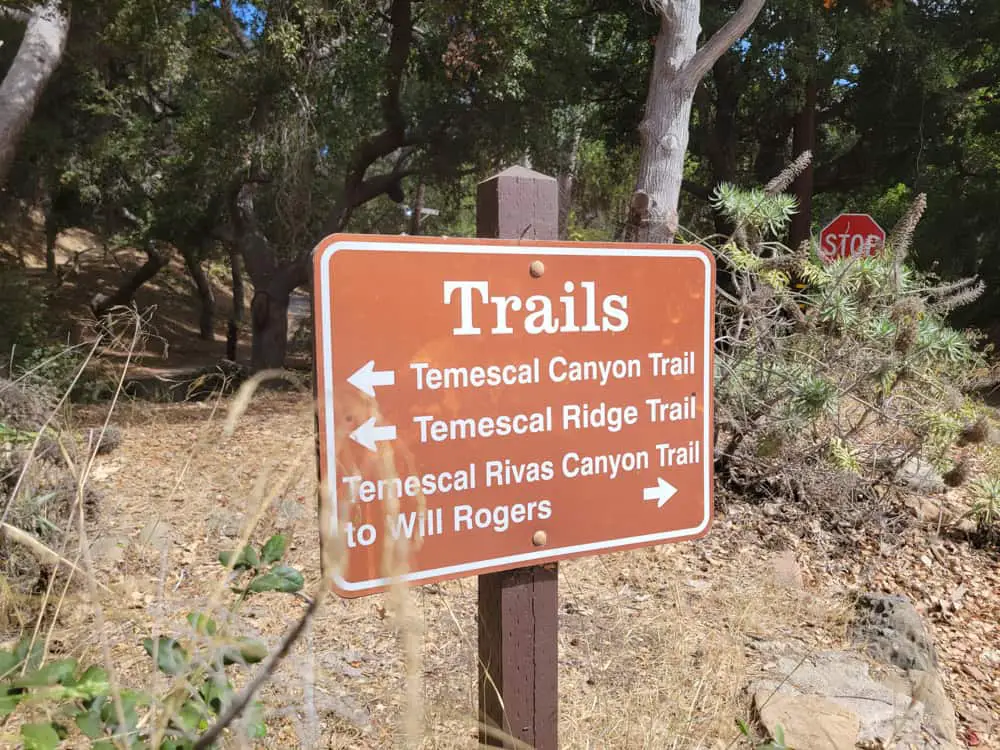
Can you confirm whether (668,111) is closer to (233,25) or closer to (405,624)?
(405,624)

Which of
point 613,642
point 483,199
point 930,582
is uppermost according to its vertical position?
point 483,199

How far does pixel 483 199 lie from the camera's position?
5.49 feet

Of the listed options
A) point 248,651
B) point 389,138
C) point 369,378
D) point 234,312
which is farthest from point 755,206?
point 234,312

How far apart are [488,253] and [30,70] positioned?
9.57 meters

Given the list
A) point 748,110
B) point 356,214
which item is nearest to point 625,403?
point 748,110

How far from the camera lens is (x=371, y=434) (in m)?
1.43

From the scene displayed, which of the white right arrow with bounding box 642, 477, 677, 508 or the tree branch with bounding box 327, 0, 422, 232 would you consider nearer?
the white right arrow with bounding box 642, 477, 677, 508

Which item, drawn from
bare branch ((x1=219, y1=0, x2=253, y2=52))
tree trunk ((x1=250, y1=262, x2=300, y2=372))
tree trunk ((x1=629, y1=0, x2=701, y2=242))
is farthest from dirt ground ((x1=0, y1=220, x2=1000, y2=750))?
tree trunk ((x1=250, y1=262, x2=300, y2=372))

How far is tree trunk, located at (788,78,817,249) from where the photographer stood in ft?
40.7

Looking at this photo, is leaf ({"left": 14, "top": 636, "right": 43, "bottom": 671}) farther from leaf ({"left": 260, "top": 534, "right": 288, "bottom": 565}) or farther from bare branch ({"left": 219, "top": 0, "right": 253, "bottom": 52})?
bare branch ({"left": 219, "top": 0, "right": 253, "bottom": 52})

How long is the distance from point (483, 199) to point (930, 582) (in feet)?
13.5

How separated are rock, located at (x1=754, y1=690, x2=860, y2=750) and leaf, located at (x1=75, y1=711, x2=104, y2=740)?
6.99ft

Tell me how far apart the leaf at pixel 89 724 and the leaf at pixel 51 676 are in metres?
0.06

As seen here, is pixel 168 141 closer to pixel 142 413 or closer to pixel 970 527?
pixel 142 413
